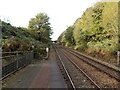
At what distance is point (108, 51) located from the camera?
17.7 m

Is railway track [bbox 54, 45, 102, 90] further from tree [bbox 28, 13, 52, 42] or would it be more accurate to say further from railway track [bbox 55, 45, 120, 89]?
tree [bbox 28, 13, 52, 42]

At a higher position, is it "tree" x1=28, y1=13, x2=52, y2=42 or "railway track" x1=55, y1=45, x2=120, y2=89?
"tree" x1=28, y1=13, x2=52, y2=42

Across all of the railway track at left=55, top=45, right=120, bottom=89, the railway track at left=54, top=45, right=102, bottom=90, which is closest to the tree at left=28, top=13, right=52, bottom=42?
the railway track at left=55, top=45, right=120, bottom=89

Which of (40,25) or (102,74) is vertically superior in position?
(40,25)

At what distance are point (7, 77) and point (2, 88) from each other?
1.72 m

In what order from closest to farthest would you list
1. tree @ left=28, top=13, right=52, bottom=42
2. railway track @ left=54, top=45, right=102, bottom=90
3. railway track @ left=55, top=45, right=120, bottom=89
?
railway track @ left=54, top=45, right=102, bottom=90 < railway track @ left=55, top=45, right=120, bottom=89 < tree @ left=28, top=13, right=52, bottom=42

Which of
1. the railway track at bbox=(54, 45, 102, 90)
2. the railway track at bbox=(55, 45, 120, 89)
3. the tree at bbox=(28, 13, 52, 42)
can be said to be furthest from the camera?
the tree at bbox=(28, 13, 52, 42)

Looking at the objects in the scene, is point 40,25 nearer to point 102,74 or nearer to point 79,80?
point 102,74

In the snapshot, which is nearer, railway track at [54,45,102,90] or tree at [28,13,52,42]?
railway track at [54,45,102,90]

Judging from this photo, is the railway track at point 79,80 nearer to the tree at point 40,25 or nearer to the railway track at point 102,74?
the railway track at point 102,74

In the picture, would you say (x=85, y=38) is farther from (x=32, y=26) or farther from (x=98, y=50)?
(x=32, y=26)

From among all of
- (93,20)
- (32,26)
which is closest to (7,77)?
(93,20)

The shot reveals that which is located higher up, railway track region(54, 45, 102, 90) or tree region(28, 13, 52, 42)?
tree region(28, 13, 52, 42)

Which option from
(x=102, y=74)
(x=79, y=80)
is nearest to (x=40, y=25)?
(x=102, y=74)
